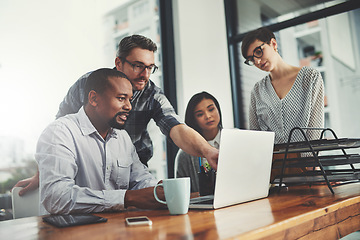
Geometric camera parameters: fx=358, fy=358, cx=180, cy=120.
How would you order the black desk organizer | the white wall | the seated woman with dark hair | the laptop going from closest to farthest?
the laptop, the black desk organizer, the white wall, the seated woman with dark hair

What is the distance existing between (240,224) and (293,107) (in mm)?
2282

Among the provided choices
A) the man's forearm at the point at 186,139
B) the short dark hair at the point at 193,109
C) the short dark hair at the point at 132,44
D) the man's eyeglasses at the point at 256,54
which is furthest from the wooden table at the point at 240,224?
the man's eyeglasses at the point at 256,54

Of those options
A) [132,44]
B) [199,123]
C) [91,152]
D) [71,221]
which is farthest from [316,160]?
[199,123]

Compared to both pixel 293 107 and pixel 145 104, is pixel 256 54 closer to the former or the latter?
pixel 293 107

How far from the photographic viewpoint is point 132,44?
256cm

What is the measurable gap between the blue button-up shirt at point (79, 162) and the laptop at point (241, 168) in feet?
2.20

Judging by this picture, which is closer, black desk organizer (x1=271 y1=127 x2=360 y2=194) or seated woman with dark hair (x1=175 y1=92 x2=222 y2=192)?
black desk organizer (x1=271 y1=127 x2=360 y2=194)

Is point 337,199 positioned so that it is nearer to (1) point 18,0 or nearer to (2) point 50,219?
(2) point 50,219

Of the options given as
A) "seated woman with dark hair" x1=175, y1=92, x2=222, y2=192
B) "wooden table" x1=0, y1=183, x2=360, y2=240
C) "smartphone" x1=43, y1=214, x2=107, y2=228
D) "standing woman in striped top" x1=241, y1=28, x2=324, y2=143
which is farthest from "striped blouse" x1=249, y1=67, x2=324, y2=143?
"smartphone" x1=43, y1=214, x2=107, y2=228

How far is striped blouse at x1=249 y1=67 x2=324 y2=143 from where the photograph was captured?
2.93 metres

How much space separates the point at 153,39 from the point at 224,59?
101 cm

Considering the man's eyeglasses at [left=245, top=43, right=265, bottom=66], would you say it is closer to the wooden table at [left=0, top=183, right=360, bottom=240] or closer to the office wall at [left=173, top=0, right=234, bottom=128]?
the office wall at [left=173, top=0, right=234, bottom=128]

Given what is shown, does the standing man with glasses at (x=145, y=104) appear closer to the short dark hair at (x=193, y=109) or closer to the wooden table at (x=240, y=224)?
the short dark hair at (x=193, y=109)

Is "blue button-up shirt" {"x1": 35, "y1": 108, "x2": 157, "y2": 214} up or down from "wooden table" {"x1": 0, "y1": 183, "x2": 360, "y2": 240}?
up
